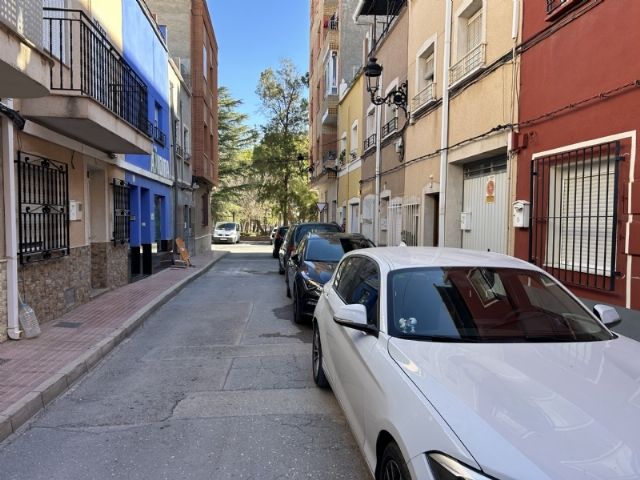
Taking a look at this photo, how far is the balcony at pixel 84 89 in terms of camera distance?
6828 millimetres

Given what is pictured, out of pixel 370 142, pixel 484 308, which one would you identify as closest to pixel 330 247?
pixel 484 308

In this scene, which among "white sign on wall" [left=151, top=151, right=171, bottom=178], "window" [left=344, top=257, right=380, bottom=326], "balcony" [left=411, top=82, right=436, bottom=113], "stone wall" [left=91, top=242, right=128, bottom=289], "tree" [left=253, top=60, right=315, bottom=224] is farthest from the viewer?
"tree" [left=253, top=60, right=315, bottom=224]

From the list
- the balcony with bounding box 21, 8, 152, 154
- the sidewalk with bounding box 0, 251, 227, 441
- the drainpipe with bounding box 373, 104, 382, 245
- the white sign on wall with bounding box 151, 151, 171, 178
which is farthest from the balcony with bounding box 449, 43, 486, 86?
the white sign on wall with bounding box 151, 151, 171, 178

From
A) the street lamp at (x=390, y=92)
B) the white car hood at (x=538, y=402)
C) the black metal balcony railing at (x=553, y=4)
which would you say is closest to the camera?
the white car hood at (x=538, y=402)

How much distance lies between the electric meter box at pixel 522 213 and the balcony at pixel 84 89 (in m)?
6.11

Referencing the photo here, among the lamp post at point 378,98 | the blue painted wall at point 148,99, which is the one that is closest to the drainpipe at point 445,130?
the lamp post at point 378,98

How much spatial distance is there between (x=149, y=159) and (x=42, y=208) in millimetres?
6898

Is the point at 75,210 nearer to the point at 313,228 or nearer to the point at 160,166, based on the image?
the point at 160,166

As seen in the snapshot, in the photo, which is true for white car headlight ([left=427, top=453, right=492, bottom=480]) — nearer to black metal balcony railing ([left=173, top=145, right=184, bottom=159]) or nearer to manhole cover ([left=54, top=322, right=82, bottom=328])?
manhole cover ([left=54, top=322, right=82, bottom=328])

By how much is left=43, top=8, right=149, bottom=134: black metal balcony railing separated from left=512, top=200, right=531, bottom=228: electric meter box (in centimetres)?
626

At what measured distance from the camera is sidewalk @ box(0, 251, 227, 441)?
168 inches

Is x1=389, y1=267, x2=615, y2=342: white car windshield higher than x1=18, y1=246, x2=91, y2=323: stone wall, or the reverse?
x1=389, y1=267, x2=615, y2=342: white car windshield

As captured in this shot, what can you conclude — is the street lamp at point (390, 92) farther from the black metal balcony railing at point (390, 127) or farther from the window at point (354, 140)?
the window at point (354, 140)

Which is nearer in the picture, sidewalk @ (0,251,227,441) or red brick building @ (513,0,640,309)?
→ sidewalk @ (0,251,227,441)
